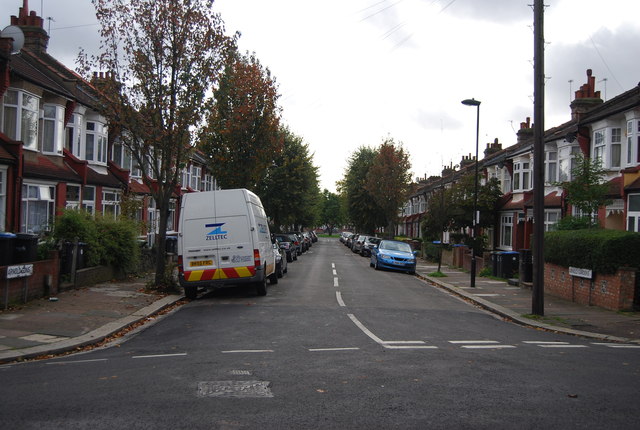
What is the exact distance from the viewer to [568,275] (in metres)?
16.9

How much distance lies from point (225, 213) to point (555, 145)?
69.9 feet

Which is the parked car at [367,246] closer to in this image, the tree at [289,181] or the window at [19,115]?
the tree at [289,181]

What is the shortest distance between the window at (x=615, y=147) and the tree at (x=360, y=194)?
109ft

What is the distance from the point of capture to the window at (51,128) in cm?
2214

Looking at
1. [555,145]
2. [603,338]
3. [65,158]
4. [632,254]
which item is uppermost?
[555,145]

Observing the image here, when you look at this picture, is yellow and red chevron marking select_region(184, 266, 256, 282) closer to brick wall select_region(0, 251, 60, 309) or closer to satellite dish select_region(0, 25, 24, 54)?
brick wall select_region(0, 251, 60, 309)

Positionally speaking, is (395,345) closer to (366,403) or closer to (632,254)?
(366,403)

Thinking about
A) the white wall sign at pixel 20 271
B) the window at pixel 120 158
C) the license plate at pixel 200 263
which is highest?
the window at pixel 120 158

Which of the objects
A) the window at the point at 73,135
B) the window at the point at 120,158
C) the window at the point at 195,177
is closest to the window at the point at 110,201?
the window at the point at 120,158

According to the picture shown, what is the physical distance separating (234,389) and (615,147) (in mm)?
21982

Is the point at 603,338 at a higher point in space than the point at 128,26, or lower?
lower

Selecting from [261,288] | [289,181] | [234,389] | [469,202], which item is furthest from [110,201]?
[234,389]

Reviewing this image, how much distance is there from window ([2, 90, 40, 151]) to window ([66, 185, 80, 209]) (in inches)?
128

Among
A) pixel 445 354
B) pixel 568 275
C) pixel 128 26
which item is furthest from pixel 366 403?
pixel 128 26
